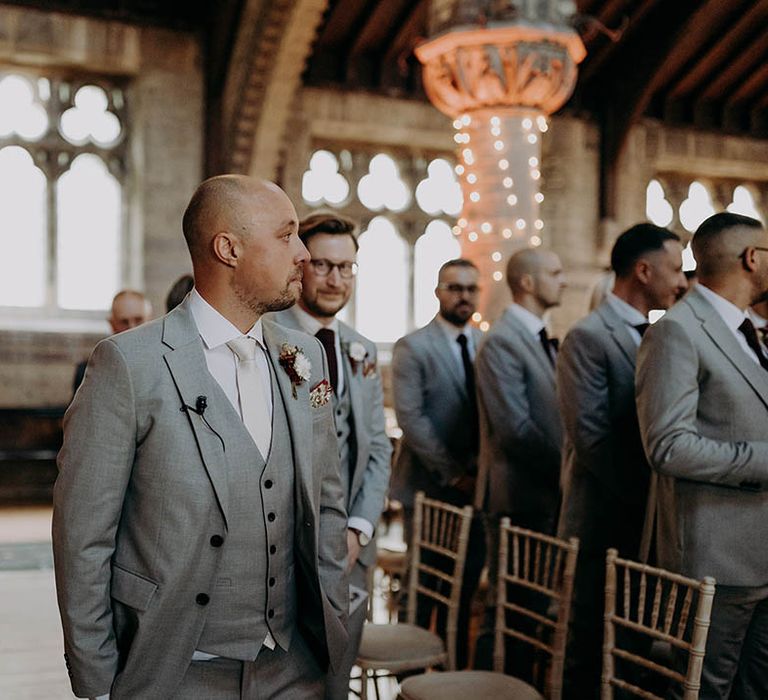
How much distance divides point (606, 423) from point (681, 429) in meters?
0.82

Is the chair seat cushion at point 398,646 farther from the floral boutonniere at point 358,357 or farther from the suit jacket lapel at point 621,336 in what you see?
the suit jacket lapel at point 621,336

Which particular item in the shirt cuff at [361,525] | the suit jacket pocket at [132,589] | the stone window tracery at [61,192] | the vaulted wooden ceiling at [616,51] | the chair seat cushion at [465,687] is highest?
the vaulted wooden ceiling at [616,51]

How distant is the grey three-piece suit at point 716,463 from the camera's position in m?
2.60

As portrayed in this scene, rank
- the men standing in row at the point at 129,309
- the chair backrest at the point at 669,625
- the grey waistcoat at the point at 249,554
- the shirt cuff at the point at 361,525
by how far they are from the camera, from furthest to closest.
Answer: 1. the men standing in row at the point at 129,309
2. the shirt cuff at the point at 361,525
3. the chair backrest at the point at 669,625
4. the grey waistcoat at the point at 249,554

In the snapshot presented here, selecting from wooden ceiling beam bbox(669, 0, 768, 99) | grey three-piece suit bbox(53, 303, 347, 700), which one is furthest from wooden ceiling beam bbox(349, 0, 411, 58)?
grey three-piece suit bbox(53, 303, 347, 700)

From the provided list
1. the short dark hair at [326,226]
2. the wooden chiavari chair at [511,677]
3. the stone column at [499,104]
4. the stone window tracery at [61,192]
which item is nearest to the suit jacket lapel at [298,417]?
the short dark hair at [326,226]

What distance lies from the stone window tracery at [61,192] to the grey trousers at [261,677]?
28.9 ft

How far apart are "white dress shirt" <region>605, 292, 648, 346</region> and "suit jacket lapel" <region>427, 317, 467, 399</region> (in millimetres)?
1236

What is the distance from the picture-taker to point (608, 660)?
257 cm

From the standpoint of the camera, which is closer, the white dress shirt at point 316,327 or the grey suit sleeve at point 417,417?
the white dress shirt at point 316,327

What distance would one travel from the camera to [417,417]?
175 inches

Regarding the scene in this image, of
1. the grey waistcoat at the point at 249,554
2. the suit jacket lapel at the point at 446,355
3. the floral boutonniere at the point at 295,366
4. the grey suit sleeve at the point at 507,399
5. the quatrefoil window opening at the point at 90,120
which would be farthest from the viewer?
the quatrefoil window opening at the point at 90,120

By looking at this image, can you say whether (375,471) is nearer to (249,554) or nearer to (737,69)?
(249,554)

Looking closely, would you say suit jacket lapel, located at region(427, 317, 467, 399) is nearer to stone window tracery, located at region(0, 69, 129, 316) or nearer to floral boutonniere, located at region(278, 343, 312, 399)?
floral boutonniere, located at region(278, 343, 312, 399)
